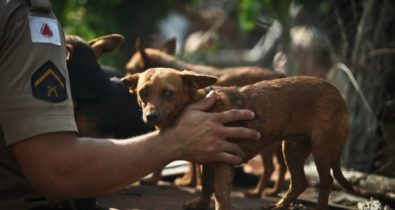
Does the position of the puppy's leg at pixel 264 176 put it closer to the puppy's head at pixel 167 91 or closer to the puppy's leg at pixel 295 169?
the puppy's leg at pixel 295 169

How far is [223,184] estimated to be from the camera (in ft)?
14.9

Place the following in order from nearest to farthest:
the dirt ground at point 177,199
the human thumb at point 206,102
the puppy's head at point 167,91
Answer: the human thumb at point 206,102
the puppy's head at point 167,91
the dirt ground at point 177,199

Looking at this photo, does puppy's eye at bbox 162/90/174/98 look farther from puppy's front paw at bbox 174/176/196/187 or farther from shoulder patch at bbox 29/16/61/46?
puppy's front paw at bbox 174/176/196/187

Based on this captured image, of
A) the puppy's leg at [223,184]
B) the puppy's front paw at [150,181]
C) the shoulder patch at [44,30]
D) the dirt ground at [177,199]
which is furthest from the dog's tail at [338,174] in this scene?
the shoulder patch at [44,30]

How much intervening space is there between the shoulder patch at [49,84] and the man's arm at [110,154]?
0.18 metres

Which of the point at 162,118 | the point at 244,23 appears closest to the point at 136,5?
the point at 244,23

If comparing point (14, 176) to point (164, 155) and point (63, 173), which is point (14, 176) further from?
point (164, 155)

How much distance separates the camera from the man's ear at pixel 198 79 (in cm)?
447

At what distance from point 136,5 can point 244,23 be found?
19.6 ft

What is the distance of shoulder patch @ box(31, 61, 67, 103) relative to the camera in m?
3.17

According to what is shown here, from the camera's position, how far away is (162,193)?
630cm

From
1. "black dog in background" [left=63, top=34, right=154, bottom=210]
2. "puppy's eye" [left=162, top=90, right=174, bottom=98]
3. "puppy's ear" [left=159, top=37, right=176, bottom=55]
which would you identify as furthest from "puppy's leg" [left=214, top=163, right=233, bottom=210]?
"puppy's ear" [left=159, top=37, right=176, bottom=55]

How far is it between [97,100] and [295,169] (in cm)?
206

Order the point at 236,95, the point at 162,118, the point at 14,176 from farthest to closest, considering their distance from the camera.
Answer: the point at 236,95 → the point at 162,118 → the point at 14,176
